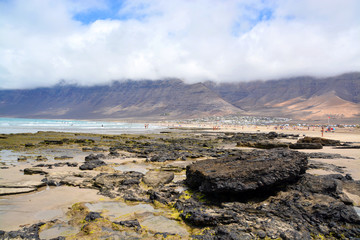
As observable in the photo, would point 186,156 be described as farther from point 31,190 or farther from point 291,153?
point 31,190

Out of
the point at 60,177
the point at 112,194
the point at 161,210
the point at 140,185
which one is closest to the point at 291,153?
the point at 161,210

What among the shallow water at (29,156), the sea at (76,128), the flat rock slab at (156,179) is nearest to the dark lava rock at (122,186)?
the flat rock slab at (156,179)

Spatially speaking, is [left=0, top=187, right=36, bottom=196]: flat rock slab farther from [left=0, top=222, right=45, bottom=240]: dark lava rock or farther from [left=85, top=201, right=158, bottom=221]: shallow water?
[left=0, top=222, right=45, bottom=240]: dark lava rock

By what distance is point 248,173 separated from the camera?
21.5ft

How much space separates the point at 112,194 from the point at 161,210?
204cm

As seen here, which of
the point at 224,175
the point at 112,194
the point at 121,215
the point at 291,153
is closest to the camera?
the point at 121,215

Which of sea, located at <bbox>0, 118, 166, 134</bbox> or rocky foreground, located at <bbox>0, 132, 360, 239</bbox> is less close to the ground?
sea, located at <bbox>0, 118, 166, 134</bbox>

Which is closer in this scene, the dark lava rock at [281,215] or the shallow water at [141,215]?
the dark lava rock at [281,215]

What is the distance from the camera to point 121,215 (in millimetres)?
5945

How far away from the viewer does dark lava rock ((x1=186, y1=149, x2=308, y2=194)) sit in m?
6.31

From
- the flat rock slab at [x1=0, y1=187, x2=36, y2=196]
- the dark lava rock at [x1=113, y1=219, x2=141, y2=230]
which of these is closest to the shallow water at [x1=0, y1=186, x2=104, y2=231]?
the flat rock slab at [x1=0, y1=187, x2=36, y2=196]

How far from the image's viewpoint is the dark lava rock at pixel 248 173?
6.31m

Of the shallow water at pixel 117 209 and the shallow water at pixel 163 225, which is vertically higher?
the shallow water at pixel 117 209

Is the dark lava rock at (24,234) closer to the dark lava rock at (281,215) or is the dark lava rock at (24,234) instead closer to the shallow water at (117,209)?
the shallow water at (117,209)
